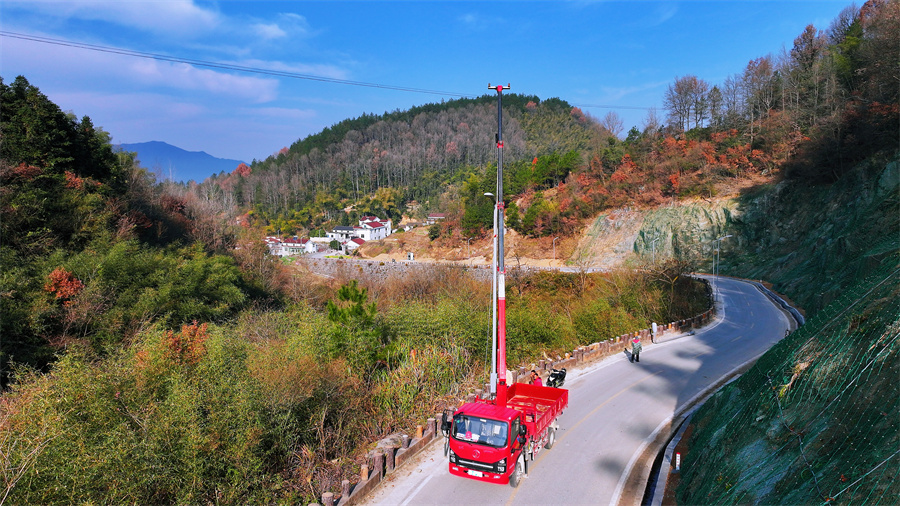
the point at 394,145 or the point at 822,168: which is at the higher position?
the point at 394,145

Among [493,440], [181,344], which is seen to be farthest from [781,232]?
[181,344]

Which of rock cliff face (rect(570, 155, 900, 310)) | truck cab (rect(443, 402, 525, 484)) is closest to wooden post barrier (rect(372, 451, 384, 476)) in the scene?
truck cab (rect(443, 402, 525, 484))

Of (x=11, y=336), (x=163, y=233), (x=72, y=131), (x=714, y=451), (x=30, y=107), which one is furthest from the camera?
(x=163, y=233)

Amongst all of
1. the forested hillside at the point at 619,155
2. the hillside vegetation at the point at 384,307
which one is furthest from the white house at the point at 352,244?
the hillside vegetation at the point at 384,307

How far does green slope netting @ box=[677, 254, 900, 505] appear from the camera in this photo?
220 inches

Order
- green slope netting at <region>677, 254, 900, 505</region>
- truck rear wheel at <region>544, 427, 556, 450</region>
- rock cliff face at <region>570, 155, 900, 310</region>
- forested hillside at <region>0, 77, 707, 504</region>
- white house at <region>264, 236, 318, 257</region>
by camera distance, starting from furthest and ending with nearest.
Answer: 1. white house at <region>264, 236, 318, 257</region>
2. rock cliff face at <region>570, 155, 900, 310</region>
3. truck rear wheel at <region>544, 427, 556, 450</region>
4. forested hillside at <region>0, 77, 707, 504</region>
5. green slope netting at <region>677, 254, 900, 505</region>

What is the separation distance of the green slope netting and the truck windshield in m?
3.64

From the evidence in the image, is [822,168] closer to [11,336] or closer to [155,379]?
[155,379]

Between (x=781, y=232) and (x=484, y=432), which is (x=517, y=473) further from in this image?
(x=781, y=232)

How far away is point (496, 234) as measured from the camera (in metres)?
11.7

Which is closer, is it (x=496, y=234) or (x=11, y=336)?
(x=496, y=234)

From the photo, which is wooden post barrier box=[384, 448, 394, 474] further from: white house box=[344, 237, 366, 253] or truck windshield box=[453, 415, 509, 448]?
white house box=[344, 237, 366, 253]

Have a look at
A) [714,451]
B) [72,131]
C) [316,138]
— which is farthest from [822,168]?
[316,138]

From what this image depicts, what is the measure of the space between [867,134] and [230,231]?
56.0m
